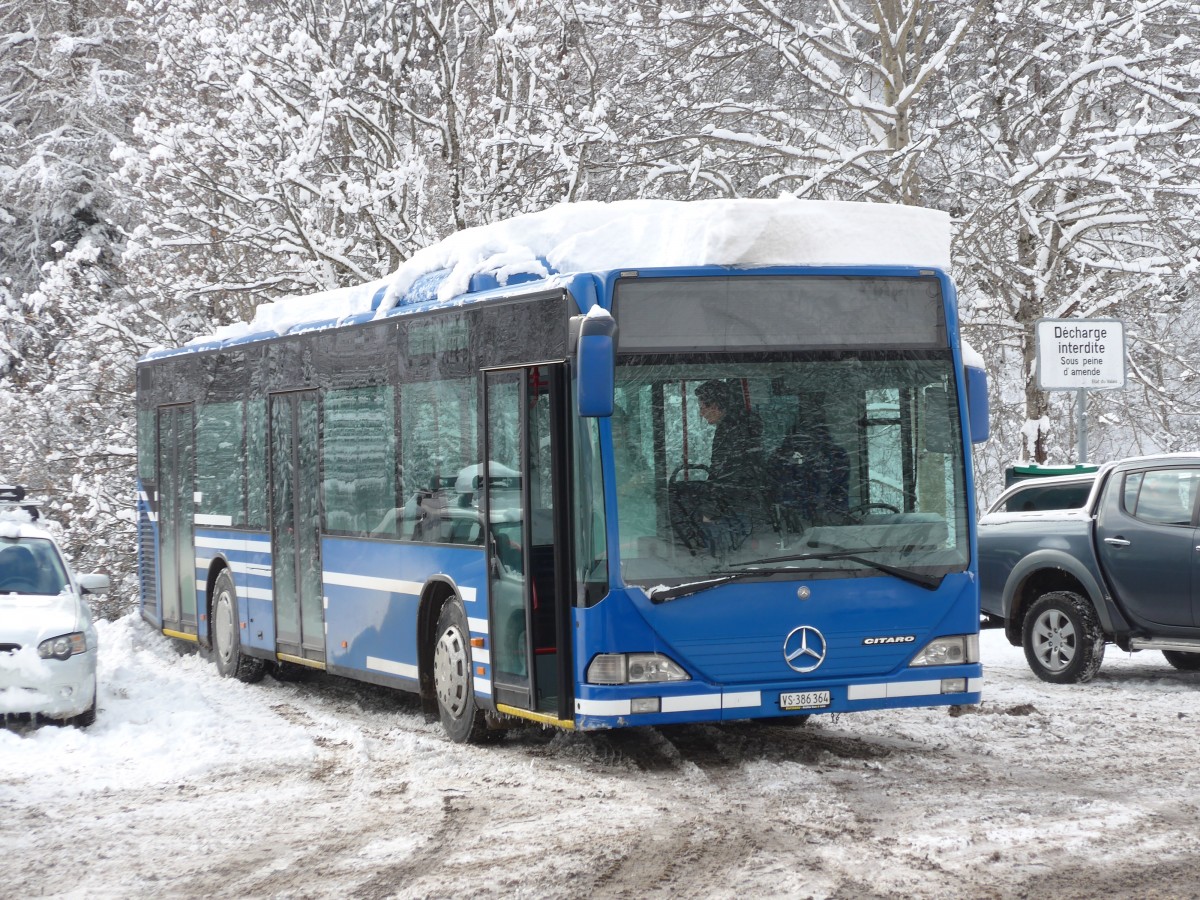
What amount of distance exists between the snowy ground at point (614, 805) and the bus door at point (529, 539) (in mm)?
483

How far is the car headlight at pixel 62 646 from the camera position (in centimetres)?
1159

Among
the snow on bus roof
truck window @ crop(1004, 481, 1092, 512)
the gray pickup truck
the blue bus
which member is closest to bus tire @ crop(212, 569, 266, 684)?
the blue bus

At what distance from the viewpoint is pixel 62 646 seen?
1168 cm

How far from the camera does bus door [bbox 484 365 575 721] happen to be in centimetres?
966

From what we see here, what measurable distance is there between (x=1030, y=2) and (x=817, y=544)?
14541 mm

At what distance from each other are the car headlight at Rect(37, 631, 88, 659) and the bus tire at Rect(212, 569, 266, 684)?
3285mm

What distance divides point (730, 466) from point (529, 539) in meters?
1.24

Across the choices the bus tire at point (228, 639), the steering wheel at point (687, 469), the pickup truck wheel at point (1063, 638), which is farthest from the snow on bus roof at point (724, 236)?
the bus tire at point (228, 639)

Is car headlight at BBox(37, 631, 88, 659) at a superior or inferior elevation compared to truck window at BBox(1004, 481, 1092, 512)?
inferior

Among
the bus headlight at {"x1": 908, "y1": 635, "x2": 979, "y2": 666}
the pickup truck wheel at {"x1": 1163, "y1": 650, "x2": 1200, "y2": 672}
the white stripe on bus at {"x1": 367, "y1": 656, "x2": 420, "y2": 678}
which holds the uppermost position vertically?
the bus headlight at {"x1": 908, "y1": 635, "x2": 979, "y2": 666}

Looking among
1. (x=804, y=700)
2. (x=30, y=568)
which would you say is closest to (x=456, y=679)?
(x=804, y=700)

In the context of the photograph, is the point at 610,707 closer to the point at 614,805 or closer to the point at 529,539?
the point at 614,805

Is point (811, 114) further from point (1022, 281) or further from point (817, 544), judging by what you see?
point (817, 544)

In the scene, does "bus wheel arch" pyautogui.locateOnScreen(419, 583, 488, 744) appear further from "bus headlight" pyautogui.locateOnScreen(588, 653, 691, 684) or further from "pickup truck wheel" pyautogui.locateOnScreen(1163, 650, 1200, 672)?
"pickup truck wheel" pyautogui.locateOnScreen(1163, 650, 1200, 672)
